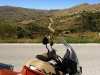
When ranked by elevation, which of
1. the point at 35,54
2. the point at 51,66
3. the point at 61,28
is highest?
the point at 51,66

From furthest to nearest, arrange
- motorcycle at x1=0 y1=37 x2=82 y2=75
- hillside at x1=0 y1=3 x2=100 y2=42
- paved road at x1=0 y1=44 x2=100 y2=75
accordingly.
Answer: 1. hillside at x1=0 y1=3 x2=100 y2=42
2. paved road at x1=0 y1=44 x2=100 y2=75
3. motorcycle at x1=0 y1=37 x2=82 y2=75

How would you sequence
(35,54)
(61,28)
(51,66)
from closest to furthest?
(51,66) < (35,54) < (61,28)

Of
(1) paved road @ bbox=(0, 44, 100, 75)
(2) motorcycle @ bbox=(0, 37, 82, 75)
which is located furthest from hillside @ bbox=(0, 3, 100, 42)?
(2) motorcycle @ bbox=(0, 37, 82, 75)

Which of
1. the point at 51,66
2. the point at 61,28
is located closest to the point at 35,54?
the point at 51,66

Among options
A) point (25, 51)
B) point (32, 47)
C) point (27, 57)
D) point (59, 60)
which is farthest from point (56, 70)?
point (32, 47)

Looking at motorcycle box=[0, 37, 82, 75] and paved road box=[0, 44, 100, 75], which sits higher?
motorcycle box=[0, 37, 82, 75]

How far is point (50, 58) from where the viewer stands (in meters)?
2.65

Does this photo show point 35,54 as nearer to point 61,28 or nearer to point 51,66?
point 51,66

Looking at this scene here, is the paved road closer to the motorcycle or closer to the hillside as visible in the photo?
the hillside

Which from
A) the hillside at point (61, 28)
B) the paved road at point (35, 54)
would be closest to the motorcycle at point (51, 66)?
the paved road at point (35, 54)

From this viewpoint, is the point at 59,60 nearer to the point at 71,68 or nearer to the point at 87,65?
the point at 71,68

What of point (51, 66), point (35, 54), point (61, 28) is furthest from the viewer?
point (61, 28)

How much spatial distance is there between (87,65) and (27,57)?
212 cm

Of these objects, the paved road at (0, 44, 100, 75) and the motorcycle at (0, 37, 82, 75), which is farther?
the paved road at (0, 44, 100, 75)
